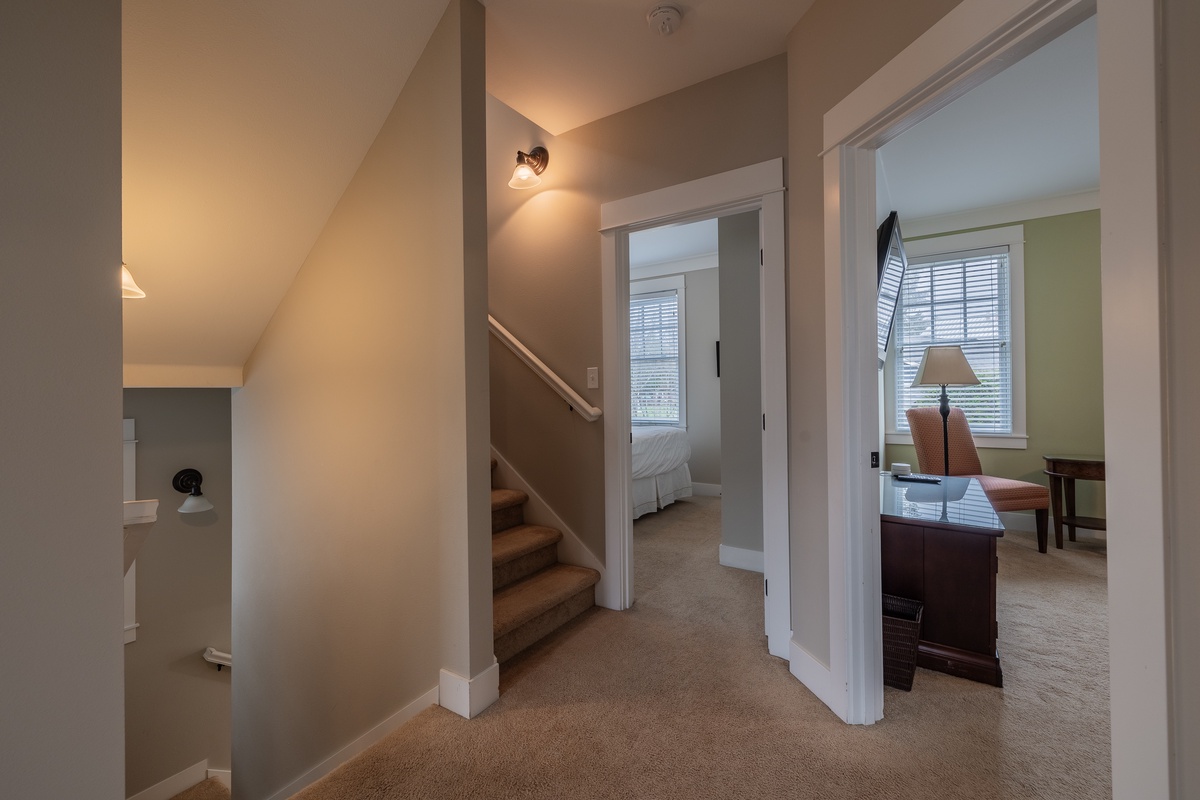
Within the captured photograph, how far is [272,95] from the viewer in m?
1.74

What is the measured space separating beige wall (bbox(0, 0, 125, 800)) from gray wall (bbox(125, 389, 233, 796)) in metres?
2.58

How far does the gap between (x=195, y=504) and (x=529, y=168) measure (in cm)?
267

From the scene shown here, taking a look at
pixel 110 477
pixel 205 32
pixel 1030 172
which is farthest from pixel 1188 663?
pixel 1030 172

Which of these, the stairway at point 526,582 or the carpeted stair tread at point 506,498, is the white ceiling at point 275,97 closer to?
the carpeted stair tread at point 506,498

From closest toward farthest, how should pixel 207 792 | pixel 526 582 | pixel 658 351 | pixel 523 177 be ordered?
pixel 526 582
pixel 523 177
pixel 207 792
pixel 658 351

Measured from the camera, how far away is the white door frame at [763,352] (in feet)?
7.10

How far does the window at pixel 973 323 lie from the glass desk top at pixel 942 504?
161cm

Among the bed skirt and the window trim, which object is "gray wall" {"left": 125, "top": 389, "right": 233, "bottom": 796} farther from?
the window trim

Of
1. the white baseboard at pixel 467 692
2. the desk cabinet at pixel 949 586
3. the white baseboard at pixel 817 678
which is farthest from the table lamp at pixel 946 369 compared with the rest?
the white baseboard at pixel 467 692

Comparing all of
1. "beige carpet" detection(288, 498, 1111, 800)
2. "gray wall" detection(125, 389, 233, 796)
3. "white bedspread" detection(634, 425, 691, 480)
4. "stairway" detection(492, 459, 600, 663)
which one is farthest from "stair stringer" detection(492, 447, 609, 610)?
"gray wall" detection(125, 389, 233, 796)

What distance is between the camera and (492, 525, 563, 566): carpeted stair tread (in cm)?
244

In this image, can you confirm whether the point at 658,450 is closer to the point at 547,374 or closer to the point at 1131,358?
the point at 547,374

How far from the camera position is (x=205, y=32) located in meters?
1.53

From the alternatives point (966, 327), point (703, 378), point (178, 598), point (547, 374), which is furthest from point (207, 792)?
point (966, 327)
